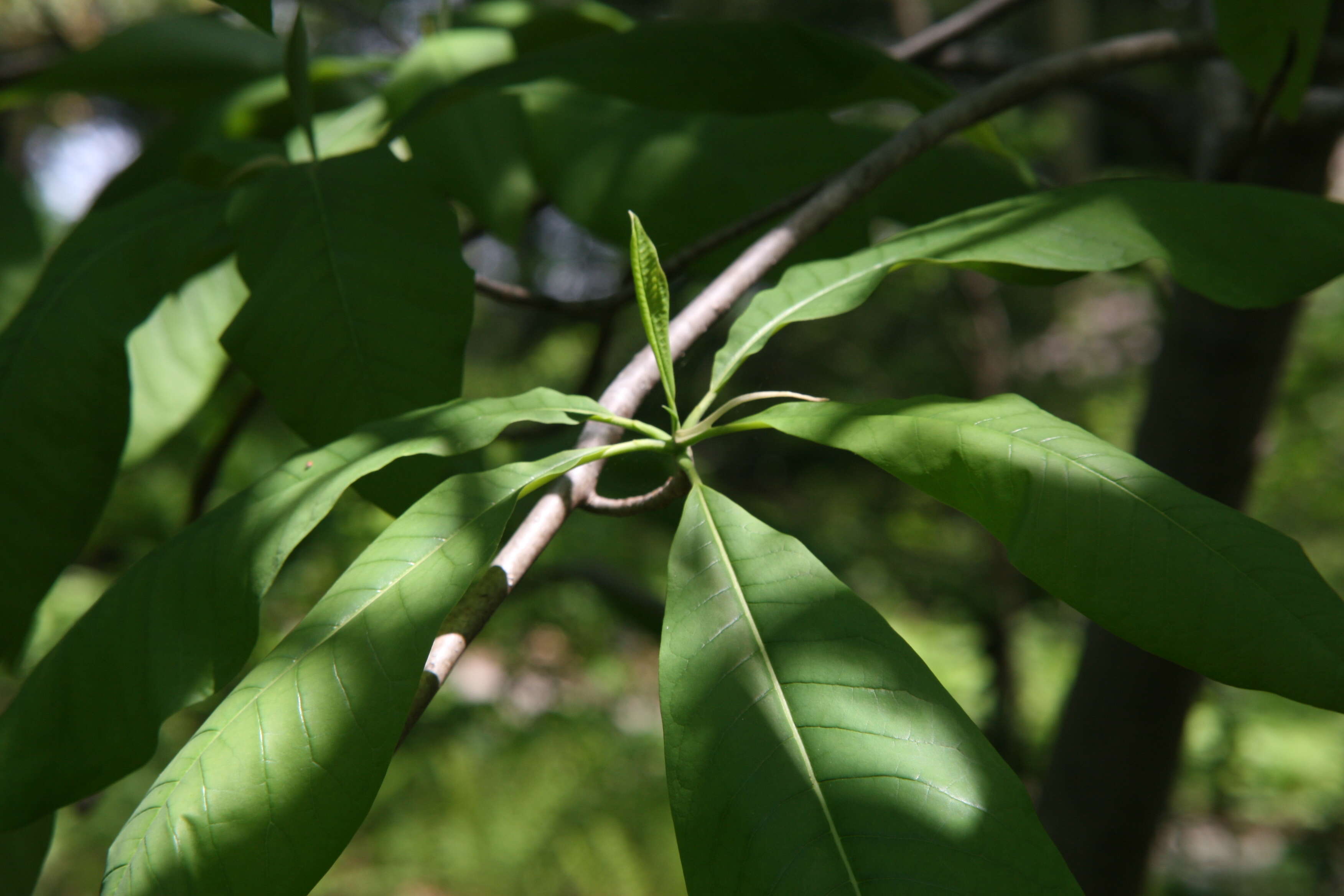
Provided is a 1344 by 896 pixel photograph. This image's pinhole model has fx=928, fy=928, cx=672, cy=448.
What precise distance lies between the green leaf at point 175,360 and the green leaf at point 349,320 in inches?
9.7

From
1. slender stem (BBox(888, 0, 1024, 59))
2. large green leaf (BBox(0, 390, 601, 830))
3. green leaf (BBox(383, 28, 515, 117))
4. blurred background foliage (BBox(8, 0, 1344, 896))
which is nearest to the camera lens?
large green leaf (BBox(0, 390, 601, 830))

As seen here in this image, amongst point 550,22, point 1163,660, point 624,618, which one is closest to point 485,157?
point 550,22

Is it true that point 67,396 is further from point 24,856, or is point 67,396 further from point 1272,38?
point 1272,38

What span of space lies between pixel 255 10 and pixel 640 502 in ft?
1.14

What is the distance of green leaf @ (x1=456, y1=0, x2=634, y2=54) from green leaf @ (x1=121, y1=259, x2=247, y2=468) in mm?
395

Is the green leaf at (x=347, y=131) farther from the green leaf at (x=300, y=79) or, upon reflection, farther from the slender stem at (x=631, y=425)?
the slender stem at (x=631, y=425)

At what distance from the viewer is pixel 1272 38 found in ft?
2.10

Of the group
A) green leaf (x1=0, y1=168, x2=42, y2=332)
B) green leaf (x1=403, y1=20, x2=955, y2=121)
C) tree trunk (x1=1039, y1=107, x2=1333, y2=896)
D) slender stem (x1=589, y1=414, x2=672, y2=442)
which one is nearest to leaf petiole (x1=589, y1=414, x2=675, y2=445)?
slender stem (x1=589, y1=414, x2=672, y2=442)

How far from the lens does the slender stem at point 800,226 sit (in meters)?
0.45

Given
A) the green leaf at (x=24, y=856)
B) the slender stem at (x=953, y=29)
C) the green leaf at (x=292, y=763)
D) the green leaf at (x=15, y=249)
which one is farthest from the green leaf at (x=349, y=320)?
the slender stem at (x=953, y=29)

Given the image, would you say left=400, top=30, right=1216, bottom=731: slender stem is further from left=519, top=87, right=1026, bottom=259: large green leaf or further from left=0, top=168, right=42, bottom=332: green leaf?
left=0, top=168, right=42, bottom=332: green leaf

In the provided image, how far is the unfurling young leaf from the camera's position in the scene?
459 mm

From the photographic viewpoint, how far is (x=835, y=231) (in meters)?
0.73

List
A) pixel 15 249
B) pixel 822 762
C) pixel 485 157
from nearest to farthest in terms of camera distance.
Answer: pixel 822 762, pixel 485 157, pixel 15 249
